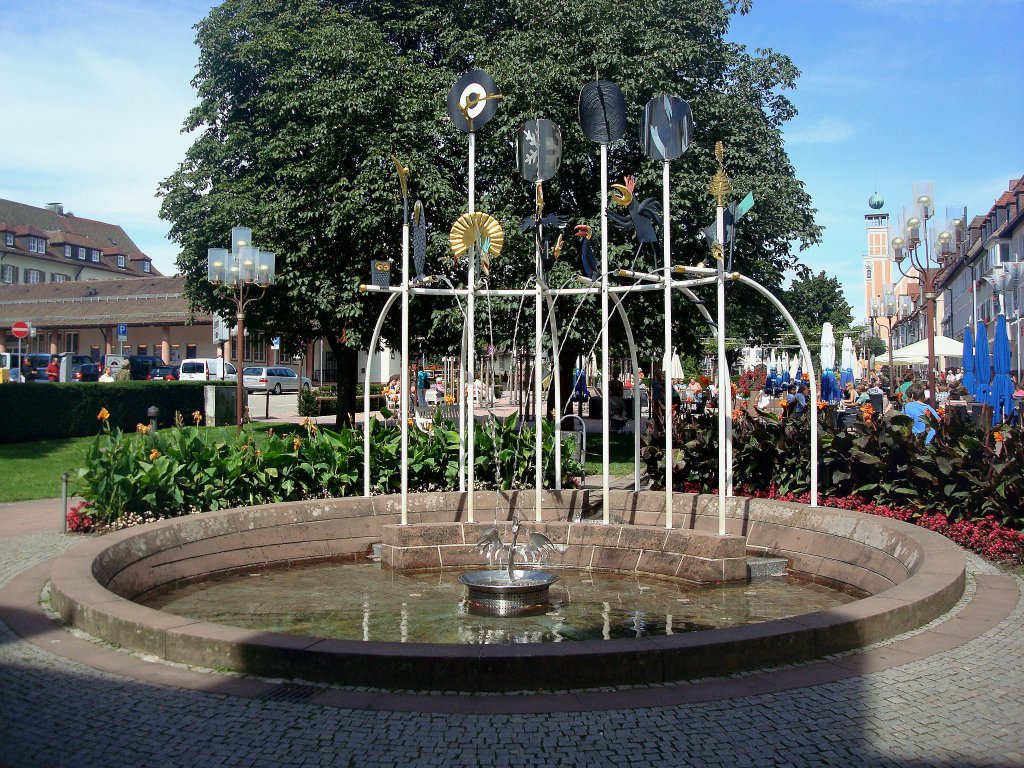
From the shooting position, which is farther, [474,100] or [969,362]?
[969,362]

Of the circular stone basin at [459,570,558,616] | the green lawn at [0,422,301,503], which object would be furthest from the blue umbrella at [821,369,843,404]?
the circular stone basin at [459,570,558,616]

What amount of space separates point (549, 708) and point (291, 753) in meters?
1.33

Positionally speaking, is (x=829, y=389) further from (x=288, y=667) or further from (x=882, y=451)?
(x=288, y=667)

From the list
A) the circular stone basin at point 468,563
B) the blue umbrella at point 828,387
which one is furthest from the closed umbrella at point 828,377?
the circular stone basin at point 468,563

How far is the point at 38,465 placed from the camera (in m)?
18.3

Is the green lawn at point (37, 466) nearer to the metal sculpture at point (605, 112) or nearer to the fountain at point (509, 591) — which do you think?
the fountain at point (509, 591)

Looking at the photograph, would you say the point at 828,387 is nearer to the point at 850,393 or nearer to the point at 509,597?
the point at 850,393

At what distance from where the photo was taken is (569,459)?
12664mm

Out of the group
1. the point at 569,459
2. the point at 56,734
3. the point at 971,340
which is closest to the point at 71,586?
the point at 56,734

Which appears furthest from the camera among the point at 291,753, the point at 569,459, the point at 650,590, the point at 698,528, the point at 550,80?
the point at 550,80

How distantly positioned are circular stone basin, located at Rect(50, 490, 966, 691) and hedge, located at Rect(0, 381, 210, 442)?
1237 centimetres

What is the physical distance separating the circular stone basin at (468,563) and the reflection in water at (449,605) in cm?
39

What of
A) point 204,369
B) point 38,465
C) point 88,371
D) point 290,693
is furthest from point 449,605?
point 88,371

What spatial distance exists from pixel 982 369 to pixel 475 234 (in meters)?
17.5
